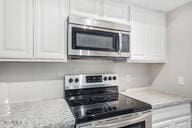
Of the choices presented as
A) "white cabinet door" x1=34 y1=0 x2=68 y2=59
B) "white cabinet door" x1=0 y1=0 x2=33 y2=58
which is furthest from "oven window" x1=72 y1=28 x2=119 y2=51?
"white cabinet door" x1=0 y1=0 x2=33 y2=58

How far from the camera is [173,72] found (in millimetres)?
1932

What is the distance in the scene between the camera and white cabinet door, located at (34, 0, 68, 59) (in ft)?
4.30

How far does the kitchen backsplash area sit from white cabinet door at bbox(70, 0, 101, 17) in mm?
609

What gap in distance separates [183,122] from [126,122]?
0.88 m

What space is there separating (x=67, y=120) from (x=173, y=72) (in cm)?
161

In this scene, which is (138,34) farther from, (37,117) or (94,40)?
(37,117)

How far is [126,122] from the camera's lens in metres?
1.27

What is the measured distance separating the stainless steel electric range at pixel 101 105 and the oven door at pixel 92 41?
0.42 m

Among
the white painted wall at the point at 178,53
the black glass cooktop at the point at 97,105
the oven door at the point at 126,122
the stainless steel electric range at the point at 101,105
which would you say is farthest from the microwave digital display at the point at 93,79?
the white painted wall at the point at 178,53

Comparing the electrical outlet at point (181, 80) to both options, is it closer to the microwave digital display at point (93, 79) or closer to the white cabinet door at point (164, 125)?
the white cabinet door at point (164, 125)

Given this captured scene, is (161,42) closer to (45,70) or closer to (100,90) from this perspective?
(100,90)

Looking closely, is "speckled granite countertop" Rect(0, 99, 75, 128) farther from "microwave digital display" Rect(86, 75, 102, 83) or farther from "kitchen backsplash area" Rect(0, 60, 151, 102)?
"microwave digital display" Rect(86, 75, 102, 83)

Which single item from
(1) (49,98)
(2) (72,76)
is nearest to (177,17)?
(2) (72,76)

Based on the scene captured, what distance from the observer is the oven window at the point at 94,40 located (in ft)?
4.68
